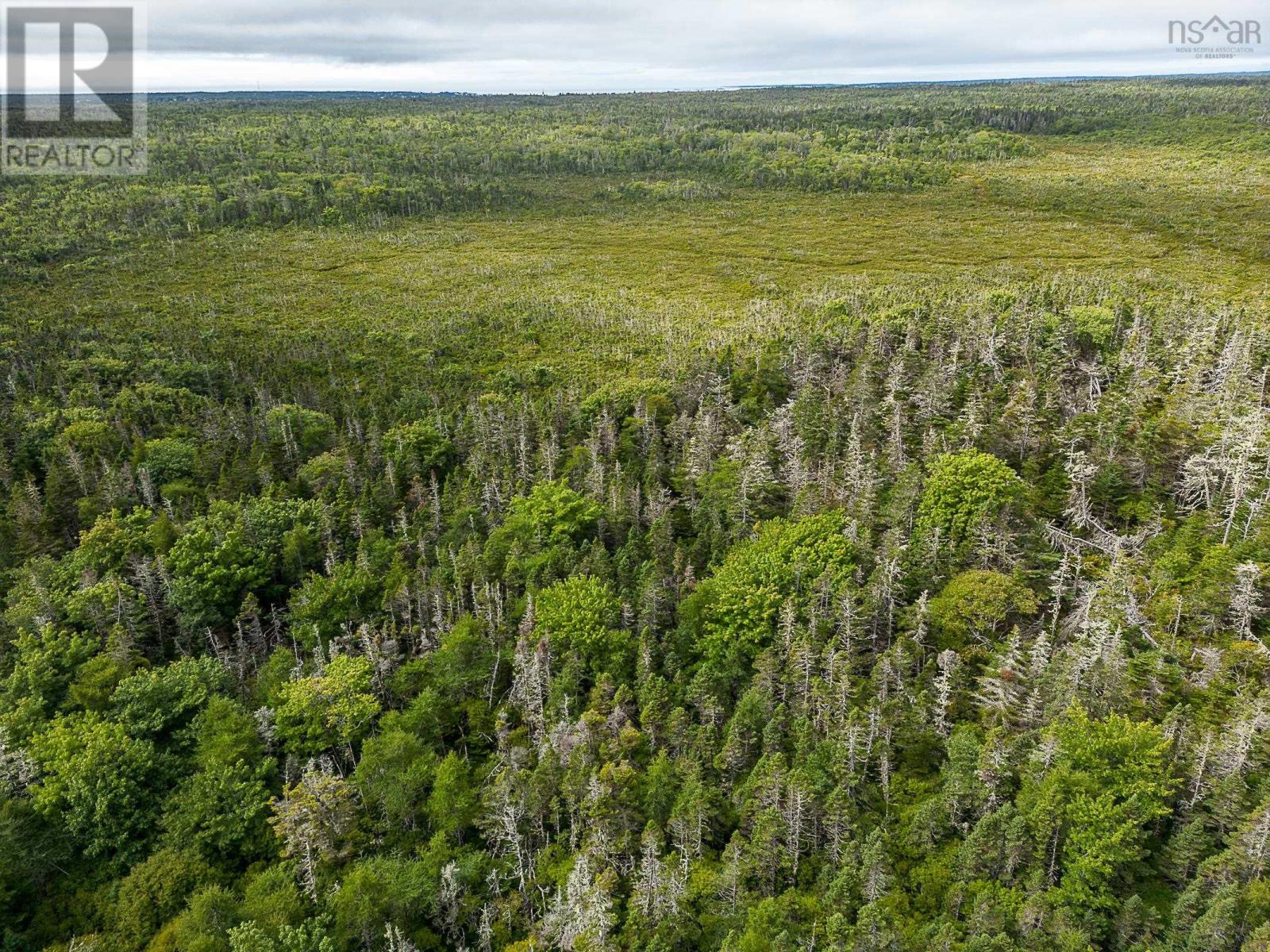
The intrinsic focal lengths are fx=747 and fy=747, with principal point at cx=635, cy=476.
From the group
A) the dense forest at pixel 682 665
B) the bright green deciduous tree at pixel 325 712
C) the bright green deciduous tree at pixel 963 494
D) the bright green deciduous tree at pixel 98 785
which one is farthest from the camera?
the bright green deciduous tree at pixel 963 494

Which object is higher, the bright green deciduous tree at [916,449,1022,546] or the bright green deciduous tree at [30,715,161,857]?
the bright green deciduous tree at [916,449,1022,546]

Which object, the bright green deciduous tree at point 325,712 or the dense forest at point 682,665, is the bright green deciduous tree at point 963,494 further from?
the bright green deciduous tree at point 325,712

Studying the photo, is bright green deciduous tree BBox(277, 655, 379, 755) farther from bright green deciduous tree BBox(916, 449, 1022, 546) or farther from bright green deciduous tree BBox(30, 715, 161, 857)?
bright green deciduous tree BBox(916, 449, 1022, 546)

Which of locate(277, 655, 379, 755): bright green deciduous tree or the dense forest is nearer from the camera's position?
the dense forest

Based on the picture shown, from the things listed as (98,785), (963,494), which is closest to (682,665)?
(963,494)

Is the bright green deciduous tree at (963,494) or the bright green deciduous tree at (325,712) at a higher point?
the bright green deciduous tree at (963,494)

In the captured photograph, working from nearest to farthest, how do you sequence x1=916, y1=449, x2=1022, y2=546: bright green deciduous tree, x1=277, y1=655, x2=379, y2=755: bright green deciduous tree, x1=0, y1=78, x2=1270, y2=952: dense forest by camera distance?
→ x1=0, y1=78, x2=1270, y2=952: dense forest
x1=277, y1=655, x2=379, y2=755: bright green deciduous tree
x1=916, y1=449, x2=1022, y2=546: bright green deciduous tree

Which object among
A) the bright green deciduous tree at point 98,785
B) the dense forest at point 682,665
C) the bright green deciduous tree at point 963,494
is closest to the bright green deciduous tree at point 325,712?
the dense forest at point 682,665

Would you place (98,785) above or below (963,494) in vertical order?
below

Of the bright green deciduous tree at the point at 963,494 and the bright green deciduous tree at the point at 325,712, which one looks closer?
the bright green deciduous tree at the point at 325,712

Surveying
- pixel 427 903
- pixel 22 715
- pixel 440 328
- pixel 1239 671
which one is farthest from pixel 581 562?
pixel 440 328

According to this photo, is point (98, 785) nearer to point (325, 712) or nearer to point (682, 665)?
point (325, 712)

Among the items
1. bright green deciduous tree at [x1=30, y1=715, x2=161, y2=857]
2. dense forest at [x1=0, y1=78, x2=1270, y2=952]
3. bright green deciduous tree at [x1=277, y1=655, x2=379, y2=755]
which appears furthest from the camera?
bright green deciduous tree at [x1=277, y1=655, x2=379, y2=755]

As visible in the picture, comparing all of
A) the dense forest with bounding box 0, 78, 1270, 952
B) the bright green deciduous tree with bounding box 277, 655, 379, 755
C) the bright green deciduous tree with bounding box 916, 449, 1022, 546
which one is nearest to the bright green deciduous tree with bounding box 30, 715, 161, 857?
the dense forest with bounding box 0, 78, 1270, 952
